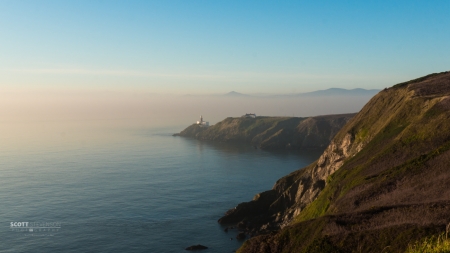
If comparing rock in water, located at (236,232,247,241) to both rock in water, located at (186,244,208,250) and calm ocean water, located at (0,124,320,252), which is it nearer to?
calm ocean water, located at (0,124,320,252)

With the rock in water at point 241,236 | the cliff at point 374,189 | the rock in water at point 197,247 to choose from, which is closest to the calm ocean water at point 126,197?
the rock in water at point 241,236

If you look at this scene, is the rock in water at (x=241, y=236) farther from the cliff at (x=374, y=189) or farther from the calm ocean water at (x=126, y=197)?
the cliff at (x=374, y=189)

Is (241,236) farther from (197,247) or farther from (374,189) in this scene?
(374,189)

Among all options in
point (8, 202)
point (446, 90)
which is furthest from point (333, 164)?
point (8, 202)

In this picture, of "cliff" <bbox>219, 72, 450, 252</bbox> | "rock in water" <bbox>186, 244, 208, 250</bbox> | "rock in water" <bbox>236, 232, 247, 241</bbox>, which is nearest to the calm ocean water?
"rock in water" <bbox>236, 232, 247, 241</bbox>

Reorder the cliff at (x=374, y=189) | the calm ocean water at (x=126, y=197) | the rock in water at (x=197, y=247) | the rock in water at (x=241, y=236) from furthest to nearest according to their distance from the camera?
the rock in water at (x=241, y=236)
the calm ocean water at (x=126, y=197)
the rock in water at (x=197, y=247)
the cliff at (x=374, y=189)
